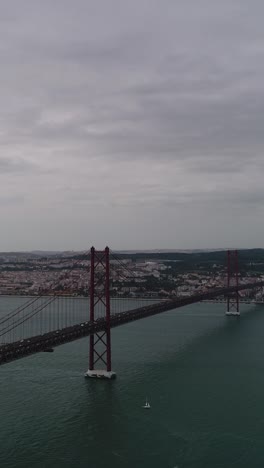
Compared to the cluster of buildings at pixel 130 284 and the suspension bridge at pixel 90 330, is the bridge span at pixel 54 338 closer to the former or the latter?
the suspension bridge at pixel 90 330

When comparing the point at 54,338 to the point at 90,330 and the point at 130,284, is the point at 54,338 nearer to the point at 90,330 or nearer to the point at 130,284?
the point at 90,330

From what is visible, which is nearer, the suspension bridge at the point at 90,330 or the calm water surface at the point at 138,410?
the calm water surface at the point at 138,410

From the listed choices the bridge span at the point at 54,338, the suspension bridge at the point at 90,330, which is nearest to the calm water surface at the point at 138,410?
the suspension bridge at the point at 90,330

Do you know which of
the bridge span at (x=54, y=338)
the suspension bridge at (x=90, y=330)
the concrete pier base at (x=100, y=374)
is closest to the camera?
the bridge span at (x=54, y=338)

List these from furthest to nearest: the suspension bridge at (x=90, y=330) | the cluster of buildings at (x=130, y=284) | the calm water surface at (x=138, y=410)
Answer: the cluster of buildings at (x=130, y=284) < the suspension bridge at (x=90, y=330) < the calm water surface at (x=138, y=410)

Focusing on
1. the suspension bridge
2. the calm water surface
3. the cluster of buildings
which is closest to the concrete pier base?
the suspension bridge

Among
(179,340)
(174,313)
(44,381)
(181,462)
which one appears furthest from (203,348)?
(174,313)

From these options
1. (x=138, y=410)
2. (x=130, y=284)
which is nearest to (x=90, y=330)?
(x=138, y=410)
